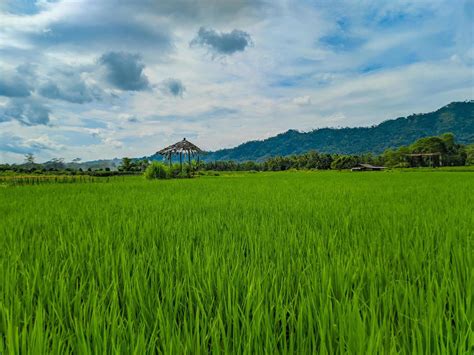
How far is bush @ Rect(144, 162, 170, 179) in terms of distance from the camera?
24.5 meters

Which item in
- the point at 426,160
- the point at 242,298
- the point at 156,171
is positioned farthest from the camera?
the point at 426,160

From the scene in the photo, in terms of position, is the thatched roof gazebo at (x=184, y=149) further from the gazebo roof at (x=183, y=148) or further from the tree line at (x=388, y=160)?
the tree line at (x=388, y=160)

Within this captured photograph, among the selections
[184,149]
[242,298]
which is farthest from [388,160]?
[242,298]

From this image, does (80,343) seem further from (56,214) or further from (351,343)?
(56,214)

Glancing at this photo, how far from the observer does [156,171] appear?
2500cm

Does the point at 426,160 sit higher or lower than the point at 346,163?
lower

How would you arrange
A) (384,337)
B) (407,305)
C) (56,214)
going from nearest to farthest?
(384,337), (407,305), (56,214)

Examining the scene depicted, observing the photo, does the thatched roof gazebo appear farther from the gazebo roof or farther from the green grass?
the green grass

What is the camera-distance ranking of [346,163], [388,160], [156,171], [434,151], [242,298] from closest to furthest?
[242,298] → [156,171] → [434,151] → [346,163] → [388,160]

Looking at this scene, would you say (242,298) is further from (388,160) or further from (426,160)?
(388,160)

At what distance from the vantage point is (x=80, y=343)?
96cm

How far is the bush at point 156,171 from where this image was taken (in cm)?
2448

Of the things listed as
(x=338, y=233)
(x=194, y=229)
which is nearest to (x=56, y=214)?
(x=194, y=229)

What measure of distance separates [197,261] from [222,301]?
0.54 metres
